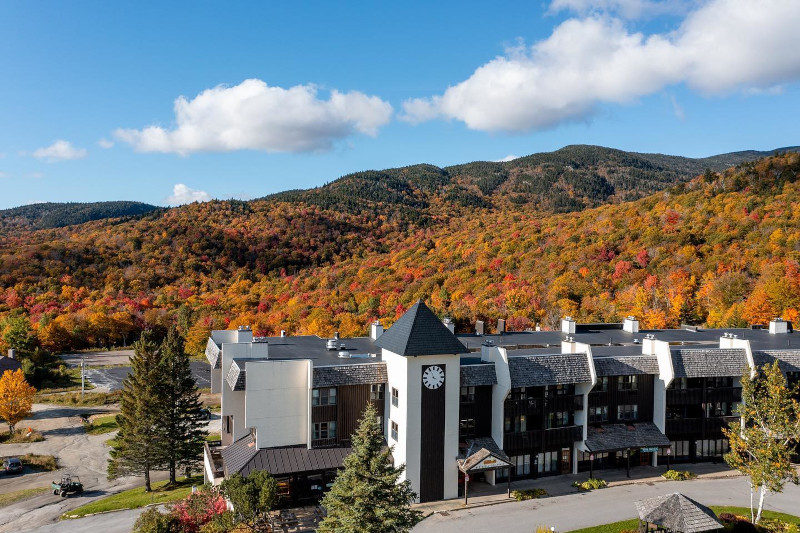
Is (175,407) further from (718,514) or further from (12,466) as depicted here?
(718,514)

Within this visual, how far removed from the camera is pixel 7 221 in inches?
7751

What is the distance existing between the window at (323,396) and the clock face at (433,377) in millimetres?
5484

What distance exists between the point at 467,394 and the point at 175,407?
20556 mm

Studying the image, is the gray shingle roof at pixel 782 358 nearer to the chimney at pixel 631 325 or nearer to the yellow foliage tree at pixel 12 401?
the chimney at pixel 631 325

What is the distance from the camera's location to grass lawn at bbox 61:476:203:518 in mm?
33219

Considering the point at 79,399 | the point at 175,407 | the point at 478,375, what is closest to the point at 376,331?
the point at 478,375

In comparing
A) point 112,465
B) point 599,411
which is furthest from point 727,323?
point 112,465

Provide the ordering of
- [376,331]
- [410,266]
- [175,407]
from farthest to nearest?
[410,266], [376,331], [175,407]

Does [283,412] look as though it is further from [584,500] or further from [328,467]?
[584,500]

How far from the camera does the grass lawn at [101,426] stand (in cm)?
5759

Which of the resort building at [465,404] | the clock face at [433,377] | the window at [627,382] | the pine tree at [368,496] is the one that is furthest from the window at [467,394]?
the window at [627,382]

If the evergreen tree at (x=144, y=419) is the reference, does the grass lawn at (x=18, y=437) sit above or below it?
below

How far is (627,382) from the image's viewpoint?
113 feet

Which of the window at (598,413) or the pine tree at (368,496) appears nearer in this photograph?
the pine tree at (368,496)
